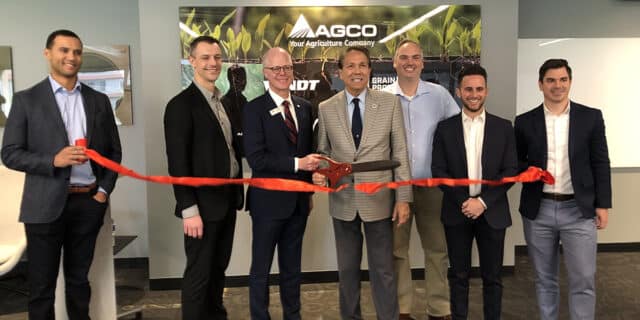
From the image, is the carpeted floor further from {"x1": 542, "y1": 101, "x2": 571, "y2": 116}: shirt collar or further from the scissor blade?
{"x1": 542, "y1": 101, "x2": 571, "y2": 116}: shirt collar

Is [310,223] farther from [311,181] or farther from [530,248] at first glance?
[530,248]

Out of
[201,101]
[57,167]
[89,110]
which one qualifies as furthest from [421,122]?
[57,167]

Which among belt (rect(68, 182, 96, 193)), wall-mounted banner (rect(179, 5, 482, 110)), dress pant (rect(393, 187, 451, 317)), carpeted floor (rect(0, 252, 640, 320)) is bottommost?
carpeted floor (rect(0, 252, 640, 320))

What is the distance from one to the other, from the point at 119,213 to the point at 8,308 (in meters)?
1.25

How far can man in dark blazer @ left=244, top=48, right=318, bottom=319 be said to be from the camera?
8.70ft

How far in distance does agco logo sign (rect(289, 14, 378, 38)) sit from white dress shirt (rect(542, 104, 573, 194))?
1922 mm

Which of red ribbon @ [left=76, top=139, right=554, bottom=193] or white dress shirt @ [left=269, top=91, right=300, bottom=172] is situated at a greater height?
white dress shirt @ [left=269, top=91, right=300, bottom=172]

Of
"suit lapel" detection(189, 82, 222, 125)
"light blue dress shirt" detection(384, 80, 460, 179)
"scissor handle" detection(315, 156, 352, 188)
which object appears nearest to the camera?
"scissor handle" detection(315, 156, 352, 188)

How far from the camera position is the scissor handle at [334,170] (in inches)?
102

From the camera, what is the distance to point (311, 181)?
2812 millimetres

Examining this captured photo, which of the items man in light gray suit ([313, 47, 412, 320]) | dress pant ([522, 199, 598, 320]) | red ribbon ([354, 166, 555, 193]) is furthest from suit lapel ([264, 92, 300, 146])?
dress pant ([522, 199, 598, 320])

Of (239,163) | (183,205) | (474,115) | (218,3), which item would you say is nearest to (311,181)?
(239,163)

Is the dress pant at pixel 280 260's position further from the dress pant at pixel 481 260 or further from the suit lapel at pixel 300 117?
the dress pant at pixel 481 260

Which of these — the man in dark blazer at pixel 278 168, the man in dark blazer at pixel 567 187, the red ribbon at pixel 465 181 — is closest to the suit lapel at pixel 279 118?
the man in dark blazer at pixel 278 168
